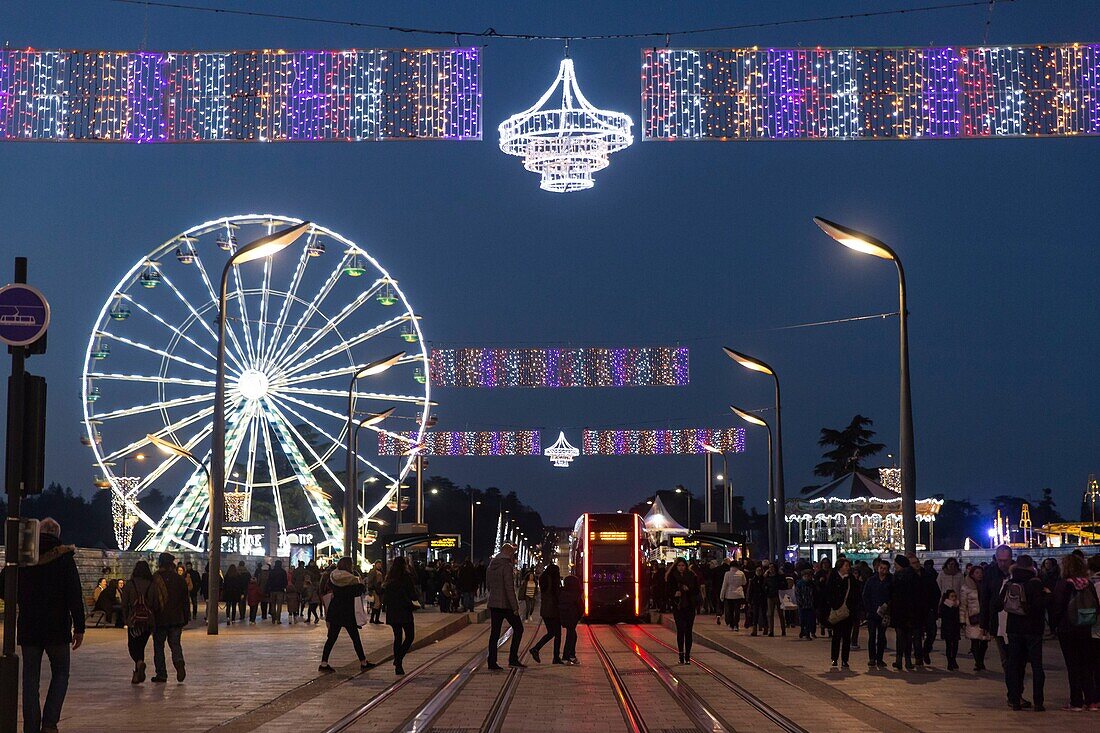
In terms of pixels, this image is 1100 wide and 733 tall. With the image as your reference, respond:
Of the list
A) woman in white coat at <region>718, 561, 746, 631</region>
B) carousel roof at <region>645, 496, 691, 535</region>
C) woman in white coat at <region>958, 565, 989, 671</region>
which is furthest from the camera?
carousel roof at <region>645, 496, 691, 535</region>

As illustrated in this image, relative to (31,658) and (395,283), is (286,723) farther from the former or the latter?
(395,283)

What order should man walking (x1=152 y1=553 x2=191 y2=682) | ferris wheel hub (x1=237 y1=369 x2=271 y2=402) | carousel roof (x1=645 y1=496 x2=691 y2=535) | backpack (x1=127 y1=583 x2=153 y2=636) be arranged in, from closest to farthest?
backpack (x1=127 y1=583 x2=153 y2=636)
man walking (x1=152 y1=553 x2=191 y2=682)
ferris wheel hub (x1=237 y1=369 x2=271 y2=402)
carousel roof (x1=645 y1=496 x2=691 y2=535)

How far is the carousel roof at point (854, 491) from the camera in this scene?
6781cm

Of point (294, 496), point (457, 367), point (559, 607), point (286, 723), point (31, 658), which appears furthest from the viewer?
point (294, 496)

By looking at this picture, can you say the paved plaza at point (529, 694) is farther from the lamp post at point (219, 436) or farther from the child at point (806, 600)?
the lamp post at point (219, 436)

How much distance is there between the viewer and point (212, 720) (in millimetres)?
14438

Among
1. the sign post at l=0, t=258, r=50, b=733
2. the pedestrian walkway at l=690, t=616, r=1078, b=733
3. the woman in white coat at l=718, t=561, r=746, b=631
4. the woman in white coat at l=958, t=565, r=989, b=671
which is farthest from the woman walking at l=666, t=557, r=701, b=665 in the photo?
the sign post at l=0, t=258, r=50, b=733

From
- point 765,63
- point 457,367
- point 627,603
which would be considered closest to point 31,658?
point 765,63

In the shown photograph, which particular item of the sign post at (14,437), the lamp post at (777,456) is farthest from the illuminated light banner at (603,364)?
the sign post at (14,437)

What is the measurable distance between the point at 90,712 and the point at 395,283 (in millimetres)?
38567

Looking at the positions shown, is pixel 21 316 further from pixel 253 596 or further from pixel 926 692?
pixel 253 596

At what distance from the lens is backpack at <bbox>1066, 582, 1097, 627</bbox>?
15562 millimetres

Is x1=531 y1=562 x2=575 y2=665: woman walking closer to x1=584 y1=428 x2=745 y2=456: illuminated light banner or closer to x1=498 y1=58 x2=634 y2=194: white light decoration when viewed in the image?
x1=498 y1=58 x2=634 y2=194: white light decoration

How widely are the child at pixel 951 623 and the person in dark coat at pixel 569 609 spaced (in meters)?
5.58
